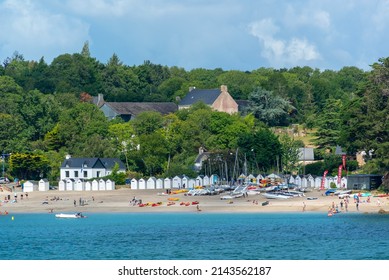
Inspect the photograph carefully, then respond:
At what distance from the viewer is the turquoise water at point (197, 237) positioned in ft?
229

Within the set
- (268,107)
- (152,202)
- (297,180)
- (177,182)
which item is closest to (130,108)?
(268,107)

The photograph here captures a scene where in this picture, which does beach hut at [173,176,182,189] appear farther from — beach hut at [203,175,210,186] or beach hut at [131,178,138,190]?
beach hut at [131,178,138,190]

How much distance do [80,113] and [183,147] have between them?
1706cm

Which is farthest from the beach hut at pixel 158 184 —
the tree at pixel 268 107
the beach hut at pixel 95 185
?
the tree at pixel 268 107

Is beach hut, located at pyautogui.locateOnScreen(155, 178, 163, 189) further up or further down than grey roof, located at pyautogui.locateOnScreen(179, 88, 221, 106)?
further down

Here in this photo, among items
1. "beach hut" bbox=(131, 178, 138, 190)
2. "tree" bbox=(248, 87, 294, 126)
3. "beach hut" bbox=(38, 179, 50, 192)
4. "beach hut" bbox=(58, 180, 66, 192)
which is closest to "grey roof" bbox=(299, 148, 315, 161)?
"tree" bbox=(248, 87, 294, 126)

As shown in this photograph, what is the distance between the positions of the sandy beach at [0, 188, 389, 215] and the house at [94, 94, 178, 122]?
47.7 metres

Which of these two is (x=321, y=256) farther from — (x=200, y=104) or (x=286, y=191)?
(x=200, y=104)

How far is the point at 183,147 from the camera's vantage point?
139875 mm

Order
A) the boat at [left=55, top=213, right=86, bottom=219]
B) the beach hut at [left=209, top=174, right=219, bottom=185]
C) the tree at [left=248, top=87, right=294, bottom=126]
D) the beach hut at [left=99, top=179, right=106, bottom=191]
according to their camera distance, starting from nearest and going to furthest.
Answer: the boat at [left=55, top=213, right=86, bottom=219] → the beach hut at [left=99, top=179, right=106, bottom=191] → the beach hut at [left=209, top=174, right=219, bottom=185] → the tree at [left=248, top=87, right=294, bottom=126]

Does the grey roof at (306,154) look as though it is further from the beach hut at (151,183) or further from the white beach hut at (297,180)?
the beach hut at (151,183)

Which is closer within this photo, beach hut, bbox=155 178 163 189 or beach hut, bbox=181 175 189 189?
beach hut, bbox=155 178 163 189

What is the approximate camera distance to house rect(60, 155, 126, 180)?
13038 centimetres

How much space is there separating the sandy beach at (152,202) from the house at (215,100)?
51.3m
